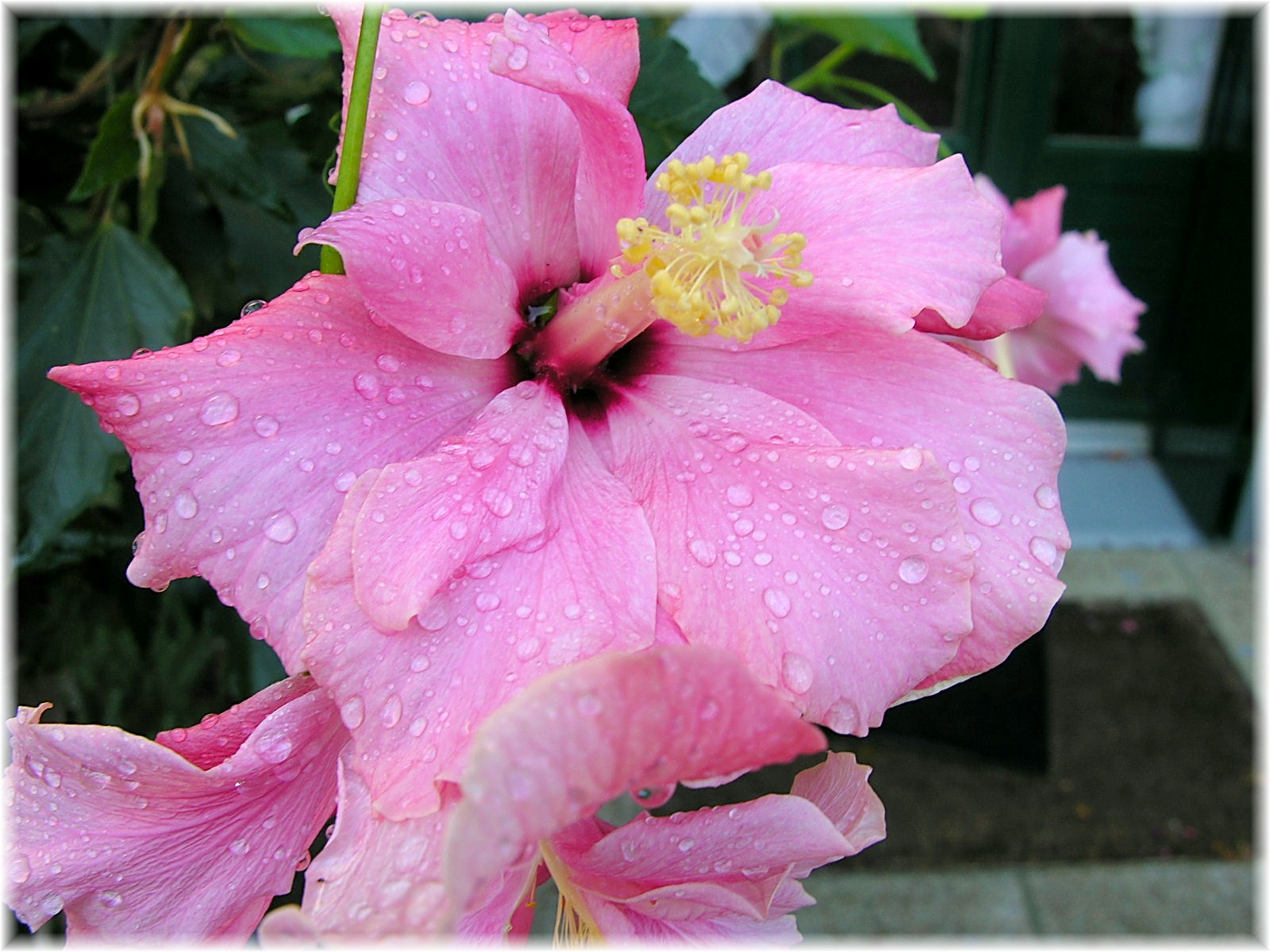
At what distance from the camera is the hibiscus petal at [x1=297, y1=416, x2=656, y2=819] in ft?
1.24

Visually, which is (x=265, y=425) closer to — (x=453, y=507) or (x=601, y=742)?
(x=453, y=507)

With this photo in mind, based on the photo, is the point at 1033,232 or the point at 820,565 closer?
the point at 820,565

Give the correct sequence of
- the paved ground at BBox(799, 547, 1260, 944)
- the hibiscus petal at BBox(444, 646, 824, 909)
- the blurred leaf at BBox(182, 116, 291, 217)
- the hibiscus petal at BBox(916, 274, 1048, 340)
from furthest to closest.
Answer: the paved ground at BBox(799, 547, 1260, 944) < the blurred leaf at BBox(182, 116, 291, 217) < the hibiscus petal at BBox(916, 274, 1048, 340) < the hibiscus petal at BBox(444, 646, 824, 909)

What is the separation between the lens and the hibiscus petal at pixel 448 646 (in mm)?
377

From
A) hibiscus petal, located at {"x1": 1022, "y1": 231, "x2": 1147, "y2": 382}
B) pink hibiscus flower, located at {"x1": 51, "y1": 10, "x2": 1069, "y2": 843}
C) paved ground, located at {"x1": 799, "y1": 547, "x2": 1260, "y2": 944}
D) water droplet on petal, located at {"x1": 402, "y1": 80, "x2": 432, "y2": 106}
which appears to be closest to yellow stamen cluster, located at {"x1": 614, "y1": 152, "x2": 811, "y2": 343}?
pink hibiscus flower, located at {"x1": 51, "y1": 10, "x2": 1069, "y2": 843}

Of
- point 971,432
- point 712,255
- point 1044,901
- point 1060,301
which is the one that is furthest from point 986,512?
point 1044,901

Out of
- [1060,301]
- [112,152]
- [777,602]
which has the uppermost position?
[112,152]

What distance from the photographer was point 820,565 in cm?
43

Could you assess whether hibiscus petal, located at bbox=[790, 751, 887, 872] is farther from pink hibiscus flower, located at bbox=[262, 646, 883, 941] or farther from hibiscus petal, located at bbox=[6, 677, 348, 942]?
hibiscus petal, located at bbox=[6, 677, 348, 942]

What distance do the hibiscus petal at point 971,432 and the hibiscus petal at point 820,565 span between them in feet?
0.08

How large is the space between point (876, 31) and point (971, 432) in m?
0.71

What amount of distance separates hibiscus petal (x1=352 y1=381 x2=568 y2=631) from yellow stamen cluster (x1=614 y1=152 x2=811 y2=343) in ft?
0.27

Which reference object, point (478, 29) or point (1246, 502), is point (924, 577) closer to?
point (478, 29)

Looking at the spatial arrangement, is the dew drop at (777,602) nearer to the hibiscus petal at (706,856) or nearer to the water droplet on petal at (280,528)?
the hibiscus petal at (706,856)
